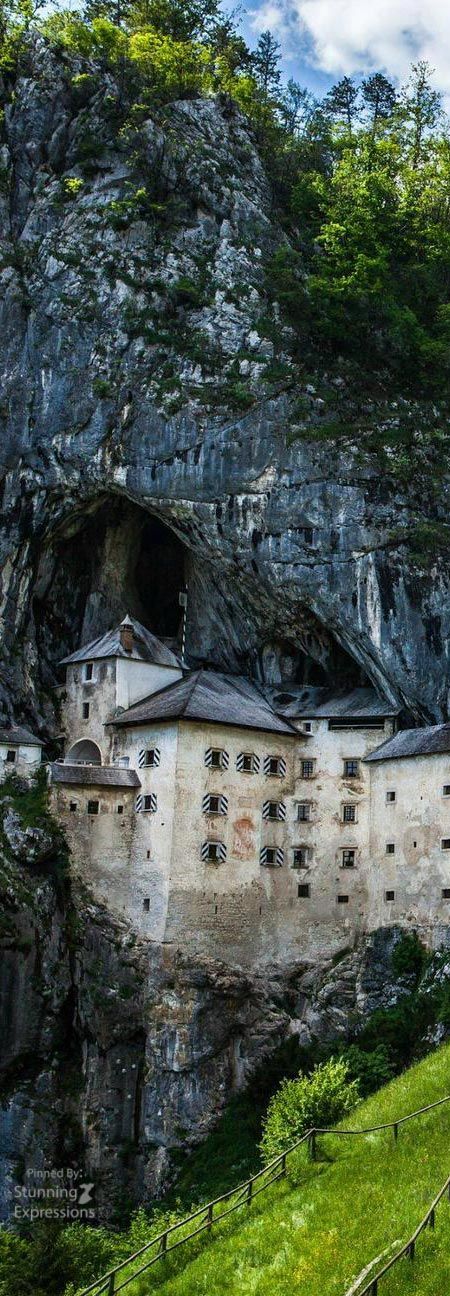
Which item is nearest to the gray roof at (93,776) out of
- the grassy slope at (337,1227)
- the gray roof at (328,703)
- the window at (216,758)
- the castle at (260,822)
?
the castle at (260,822)

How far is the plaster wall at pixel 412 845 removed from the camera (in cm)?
6216

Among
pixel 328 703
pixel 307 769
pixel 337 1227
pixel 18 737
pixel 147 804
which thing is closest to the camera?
pixel 337 1227

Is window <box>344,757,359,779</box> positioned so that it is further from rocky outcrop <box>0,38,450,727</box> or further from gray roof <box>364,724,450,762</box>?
rocky outcrop <box>0,38,450,727</box>

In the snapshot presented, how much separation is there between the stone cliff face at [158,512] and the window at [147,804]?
518 centimetres

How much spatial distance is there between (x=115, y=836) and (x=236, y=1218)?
3235 cm

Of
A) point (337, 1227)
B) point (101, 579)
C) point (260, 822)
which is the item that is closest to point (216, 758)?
point (260, 822)

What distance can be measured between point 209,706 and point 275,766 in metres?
4.74

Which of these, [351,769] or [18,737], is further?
[18,737]

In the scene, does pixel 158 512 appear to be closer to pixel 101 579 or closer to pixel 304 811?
pixel 101 579

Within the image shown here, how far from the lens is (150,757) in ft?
221

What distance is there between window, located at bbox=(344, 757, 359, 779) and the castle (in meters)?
0.07

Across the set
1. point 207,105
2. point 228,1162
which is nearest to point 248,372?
point 207,105

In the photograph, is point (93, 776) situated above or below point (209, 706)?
below

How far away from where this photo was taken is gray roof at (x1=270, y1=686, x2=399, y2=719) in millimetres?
68125
